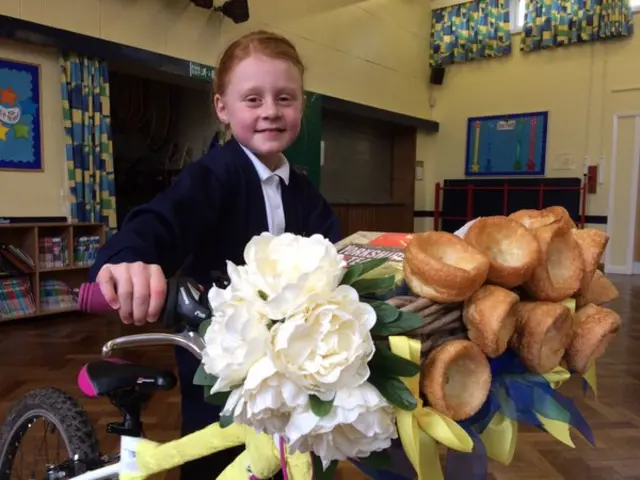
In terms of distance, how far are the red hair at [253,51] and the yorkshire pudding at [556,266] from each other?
21.4 inches

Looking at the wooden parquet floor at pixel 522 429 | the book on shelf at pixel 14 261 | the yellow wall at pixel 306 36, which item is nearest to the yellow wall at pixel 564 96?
the yellow wall at pixel 306 36

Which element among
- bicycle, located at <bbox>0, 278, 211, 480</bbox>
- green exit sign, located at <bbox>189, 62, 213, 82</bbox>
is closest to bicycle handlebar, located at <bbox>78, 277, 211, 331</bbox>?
bicycle, located at <bbox>0, 278, 211, 480</bbox>

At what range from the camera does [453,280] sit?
0.41m

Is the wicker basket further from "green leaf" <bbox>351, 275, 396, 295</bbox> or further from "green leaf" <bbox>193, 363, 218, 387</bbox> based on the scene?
"green leaf" <bbox>193, 363, 218, 387</bbox>

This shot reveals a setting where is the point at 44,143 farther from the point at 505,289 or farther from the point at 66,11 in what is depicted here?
the point at 505,289

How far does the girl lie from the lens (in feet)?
2.58

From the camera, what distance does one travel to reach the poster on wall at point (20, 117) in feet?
11.6

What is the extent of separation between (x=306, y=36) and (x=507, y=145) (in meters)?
3.10

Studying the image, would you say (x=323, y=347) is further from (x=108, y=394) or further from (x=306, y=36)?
(x=306, y=36)

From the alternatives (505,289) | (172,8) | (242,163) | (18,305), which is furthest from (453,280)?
(172,8)

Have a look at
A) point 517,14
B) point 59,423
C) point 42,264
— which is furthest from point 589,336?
point 517,14

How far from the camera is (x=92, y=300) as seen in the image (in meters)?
0.50

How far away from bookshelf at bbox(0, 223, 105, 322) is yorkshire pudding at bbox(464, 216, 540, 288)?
11.9 ft

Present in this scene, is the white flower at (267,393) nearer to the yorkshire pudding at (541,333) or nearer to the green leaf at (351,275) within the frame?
the green leaf at (351,275)
